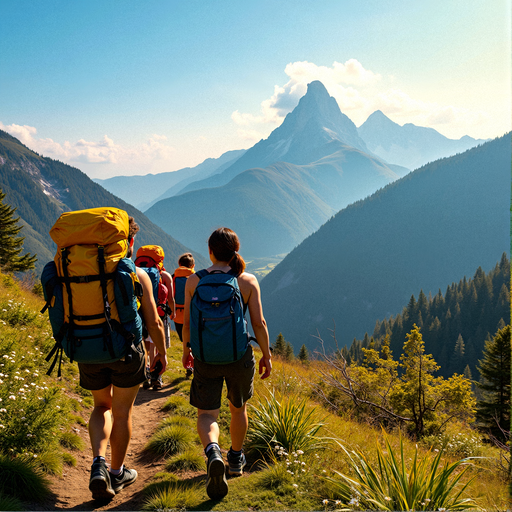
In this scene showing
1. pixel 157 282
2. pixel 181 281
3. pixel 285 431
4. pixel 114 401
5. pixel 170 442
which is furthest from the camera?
pixel 181 281

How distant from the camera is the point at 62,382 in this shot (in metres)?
5.70

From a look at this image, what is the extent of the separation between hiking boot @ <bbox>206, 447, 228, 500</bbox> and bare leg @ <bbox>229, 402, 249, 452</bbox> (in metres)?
0.50

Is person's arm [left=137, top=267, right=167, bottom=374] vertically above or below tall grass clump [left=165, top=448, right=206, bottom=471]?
above

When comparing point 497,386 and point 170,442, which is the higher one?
point 170,442

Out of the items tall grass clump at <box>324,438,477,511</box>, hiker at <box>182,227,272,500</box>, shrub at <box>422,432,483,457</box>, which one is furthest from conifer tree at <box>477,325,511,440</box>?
hiker at <box>182,227,272,500</box>

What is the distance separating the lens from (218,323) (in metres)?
3.10

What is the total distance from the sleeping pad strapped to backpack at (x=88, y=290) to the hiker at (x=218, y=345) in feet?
1.96

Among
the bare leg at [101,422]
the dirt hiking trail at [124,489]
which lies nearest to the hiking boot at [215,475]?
the dirt hiking trail at [124,489]

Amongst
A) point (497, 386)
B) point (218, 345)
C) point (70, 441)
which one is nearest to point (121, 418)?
point (218, 345)

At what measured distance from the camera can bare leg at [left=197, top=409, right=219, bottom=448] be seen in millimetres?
3200

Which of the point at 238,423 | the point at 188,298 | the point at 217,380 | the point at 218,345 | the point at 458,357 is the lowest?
the point at 458,357

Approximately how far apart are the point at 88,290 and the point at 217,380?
1446 millimetres

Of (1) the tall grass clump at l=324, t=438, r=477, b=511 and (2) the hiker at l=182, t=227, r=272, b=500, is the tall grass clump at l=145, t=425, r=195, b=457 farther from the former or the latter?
(1) the tall grass clump at l=324, t=438, r=477, b=511

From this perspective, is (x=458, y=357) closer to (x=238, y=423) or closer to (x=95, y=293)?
(x=238, y=423)
